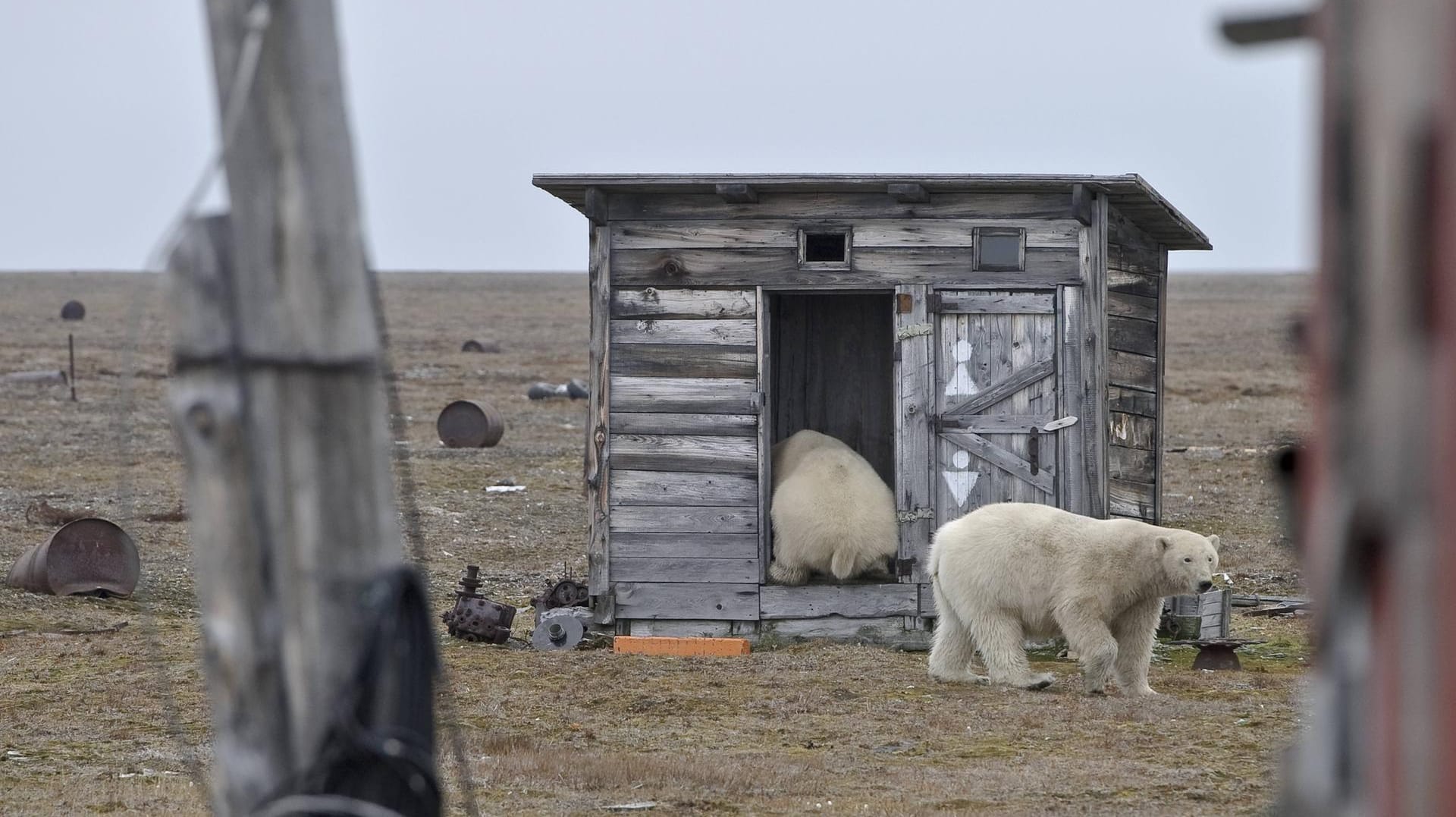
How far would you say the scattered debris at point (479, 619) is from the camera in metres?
11.8

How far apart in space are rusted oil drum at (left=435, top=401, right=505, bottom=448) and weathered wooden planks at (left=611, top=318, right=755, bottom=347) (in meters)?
14.4

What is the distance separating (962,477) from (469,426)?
1555cm

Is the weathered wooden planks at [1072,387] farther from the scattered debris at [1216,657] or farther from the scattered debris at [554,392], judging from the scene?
the scattered debris at [554,392]

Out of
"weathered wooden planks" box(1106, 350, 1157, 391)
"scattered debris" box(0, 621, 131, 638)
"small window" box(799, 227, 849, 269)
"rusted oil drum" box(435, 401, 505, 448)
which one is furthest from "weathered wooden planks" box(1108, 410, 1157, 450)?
"rusted oil drum" box(435, 401, 505, 448)

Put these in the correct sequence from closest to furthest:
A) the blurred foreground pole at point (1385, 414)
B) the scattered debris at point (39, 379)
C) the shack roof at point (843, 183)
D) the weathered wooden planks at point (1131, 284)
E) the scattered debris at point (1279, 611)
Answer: the blurred foreground pole at point (1385, 414) < the shack roof at point (843, 183) < the weathered wooden planks at point (1131, 284) < the scattered debris at point (1279, 611) < the scattered debris at point (39, 379)

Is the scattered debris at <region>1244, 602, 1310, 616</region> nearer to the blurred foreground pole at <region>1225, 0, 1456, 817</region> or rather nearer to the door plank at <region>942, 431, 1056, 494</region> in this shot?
the door plank at <region>942, 431, 1056, 494</region>

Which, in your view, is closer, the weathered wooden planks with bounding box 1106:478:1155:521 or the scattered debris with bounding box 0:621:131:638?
the scattered debris with bounding box 0:621:131:638

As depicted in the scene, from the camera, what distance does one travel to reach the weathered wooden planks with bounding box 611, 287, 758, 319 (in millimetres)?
11688

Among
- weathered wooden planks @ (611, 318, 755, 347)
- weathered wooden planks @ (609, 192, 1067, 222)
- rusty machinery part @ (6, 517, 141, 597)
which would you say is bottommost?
rusty machinery part @ (6, 517, 141, 597)

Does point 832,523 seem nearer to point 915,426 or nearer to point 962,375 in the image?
point 915,426

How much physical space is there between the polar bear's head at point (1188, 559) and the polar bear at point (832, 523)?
2409 millimetres

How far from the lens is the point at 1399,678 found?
171 centimetres

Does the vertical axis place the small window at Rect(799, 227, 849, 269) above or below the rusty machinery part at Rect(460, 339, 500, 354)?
below

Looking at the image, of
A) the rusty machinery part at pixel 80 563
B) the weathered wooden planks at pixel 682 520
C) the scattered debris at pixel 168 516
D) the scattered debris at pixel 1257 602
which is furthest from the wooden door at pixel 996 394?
the scattered debris at pixel 168 516
